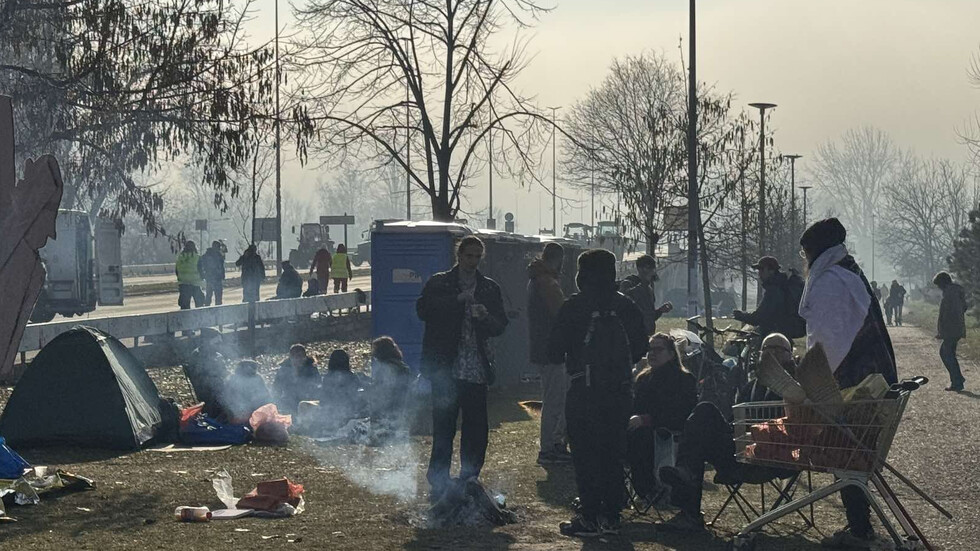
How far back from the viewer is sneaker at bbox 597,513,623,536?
860cm

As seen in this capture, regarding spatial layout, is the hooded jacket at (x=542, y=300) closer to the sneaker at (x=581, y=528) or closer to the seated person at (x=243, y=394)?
the seated person at (x=243, y=394)

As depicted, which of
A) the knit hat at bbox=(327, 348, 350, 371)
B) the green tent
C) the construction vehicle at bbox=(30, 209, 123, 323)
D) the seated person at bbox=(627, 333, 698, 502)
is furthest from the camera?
the construction vehicle at bbox=(30, 209, 123, 323)

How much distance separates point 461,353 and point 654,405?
1422mm

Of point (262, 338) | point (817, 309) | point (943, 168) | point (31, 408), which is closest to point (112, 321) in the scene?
point (262, 338)

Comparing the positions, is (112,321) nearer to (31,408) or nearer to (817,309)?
(31,408)

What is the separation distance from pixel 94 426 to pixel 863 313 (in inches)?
285

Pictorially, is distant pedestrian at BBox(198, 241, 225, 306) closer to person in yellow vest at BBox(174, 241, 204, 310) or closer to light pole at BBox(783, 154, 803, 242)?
person in yellow vest at BBox(174, 241, 204, 310)

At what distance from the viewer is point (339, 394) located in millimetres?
14523

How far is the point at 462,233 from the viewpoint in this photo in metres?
18.7

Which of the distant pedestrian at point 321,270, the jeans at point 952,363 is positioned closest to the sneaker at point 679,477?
the jeans at point 952,363

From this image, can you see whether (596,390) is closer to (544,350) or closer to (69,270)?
(544,350)

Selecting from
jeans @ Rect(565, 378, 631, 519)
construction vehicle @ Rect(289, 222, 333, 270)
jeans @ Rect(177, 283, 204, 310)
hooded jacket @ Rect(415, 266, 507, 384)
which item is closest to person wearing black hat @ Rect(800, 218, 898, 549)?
jeans @ Rect(565, 378, 631, 519)

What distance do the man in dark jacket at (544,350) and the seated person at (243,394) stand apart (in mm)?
3119

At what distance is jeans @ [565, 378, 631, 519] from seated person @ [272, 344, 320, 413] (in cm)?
657
